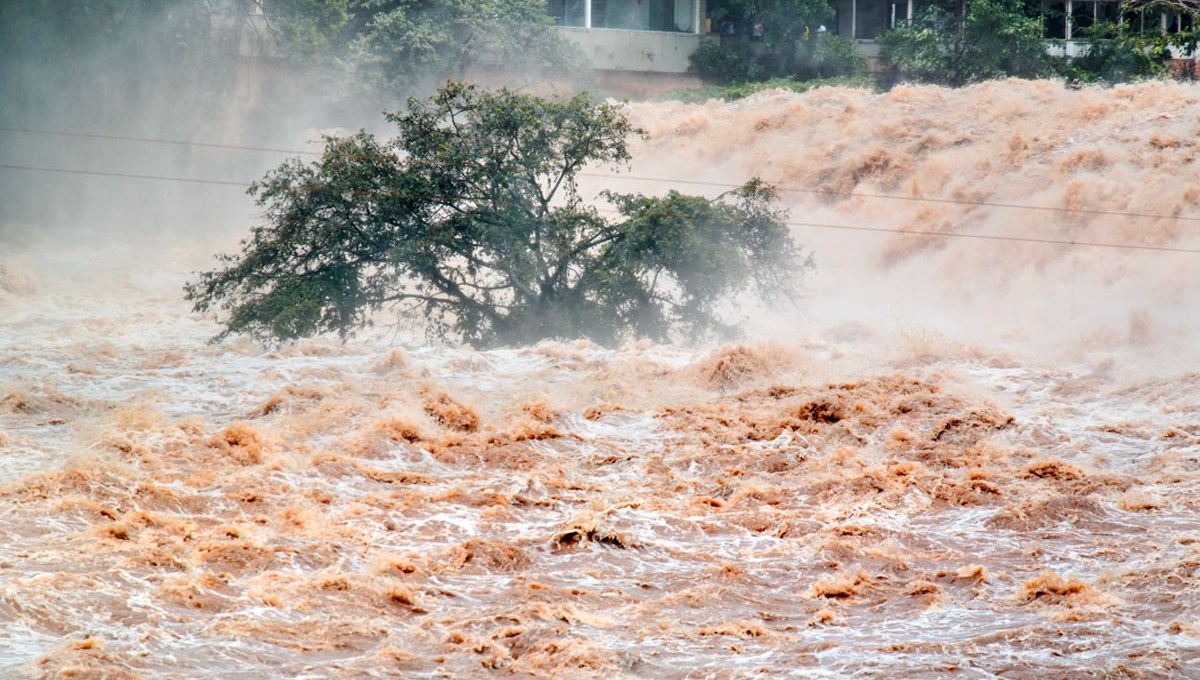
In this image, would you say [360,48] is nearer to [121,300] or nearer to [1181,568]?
[121,300]

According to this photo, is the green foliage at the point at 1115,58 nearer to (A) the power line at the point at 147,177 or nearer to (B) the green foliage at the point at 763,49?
(B) the green foliage at the point at 763,49

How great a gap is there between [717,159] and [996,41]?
8042mm

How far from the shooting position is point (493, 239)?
20.8 metres

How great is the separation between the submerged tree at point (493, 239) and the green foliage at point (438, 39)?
12.7 metres

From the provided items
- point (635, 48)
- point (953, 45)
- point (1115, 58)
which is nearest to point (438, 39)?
point (635, 48)

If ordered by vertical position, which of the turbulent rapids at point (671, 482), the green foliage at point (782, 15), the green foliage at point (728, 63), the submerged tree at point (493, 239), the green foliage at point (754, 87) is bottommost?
the turbulent rapids at point (671, 482)

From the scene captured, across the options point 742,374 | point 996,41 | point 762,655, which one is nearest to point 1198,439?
point 742,374

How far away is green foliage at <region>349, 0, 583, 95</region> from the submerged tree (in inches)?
500

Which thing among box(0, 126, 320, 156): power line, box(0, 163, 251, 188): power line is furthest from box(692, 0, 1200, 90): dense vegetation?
box(0, 163, 251, 188): power line

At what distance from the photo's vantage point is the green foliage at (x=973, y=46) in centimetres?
3375

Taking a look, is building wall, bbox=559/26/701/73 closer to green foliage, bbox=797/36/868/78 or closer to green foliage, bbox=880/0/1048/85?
green foliage, bbox=797/36/868/78

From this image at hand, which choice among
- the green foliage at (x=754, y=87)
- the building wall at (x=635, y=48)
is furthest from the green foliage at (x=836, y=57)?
the building wall at (x=635, y=48)

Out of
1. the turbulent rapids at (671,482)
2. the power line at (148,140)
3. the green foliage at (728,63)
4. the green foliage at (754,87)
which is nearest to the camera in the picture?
the turbulent rapids at (671,482)

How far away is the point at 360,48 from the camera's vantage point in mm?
33375
